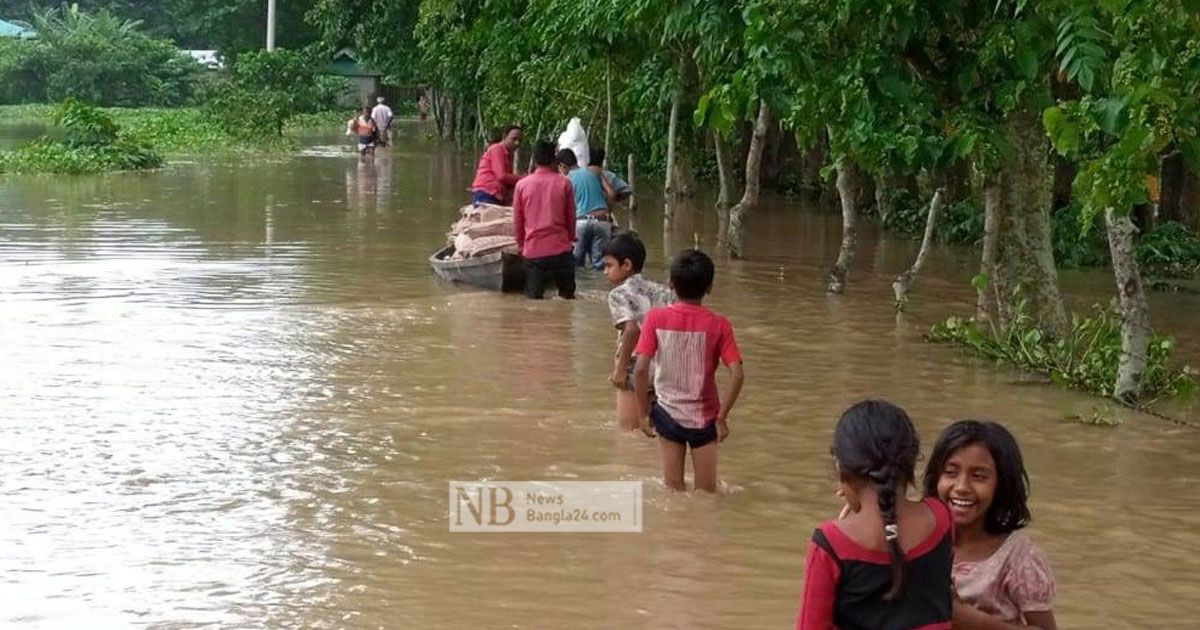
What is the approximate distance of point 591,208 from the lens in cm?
1672

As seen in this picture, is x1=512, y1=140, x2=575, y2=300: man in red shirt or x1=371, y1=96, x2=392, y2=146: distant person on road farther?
x1=371, y1=96, x2=392, y2=146: distant person on road

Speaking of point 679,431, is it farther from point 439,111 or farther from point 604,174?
point 439,111

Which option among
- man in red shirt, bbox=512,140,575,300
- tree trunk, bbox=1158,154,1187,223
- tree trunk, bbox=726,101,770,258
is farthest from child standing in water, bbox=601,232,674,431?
tree trunk, bbox=1158,154,1187,223

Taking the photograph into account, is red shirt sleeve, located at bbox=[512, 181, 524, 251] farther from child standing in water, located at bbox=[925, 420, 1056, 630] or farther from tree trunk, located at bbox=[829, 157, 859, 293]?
child standing in water, located at bbox=[925, 420, 1056, 630]

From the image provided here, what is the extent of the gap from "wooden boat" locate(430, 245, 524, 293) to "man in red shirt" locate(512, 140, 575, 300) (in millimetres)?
414

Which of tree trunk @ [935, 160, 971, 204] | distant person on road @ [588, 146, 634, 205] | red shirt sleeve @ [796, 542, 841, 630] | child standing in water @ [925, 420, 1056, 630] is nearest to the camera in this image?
red shirt sleeve @ [796, 542, 841, 630]

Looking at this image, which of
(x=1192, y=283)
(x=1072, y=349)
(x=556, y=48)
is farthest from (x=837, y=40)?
(x=556, y=48)

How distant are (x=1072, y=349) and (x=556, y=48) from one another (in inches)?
519

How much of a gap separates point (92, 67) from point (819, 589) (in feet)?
221

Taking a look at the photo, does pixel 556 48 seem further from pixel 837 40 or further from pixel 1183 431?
pixel 1183 431

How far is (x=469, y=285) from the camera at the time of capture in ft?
52.3

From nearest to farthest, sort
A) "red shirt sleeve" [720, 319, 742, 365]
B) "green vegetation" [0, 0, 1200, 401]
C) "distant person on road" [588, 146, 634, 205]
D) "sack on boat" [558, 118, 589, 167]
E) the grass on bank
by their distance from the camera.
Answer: "red shirt sleeve" [720, 319, 742, 365] → "green vegetation" [0, 0, 1200, 401] → "distant person on road" [588, 146, 634, 205] → "sack on boat" [558, 118, 589, 167] → the grass on bank

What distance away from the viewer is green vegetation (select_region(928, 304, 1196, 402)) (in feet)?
35.7

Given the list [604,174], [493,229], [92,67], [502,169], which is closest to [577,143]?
[502,169]
